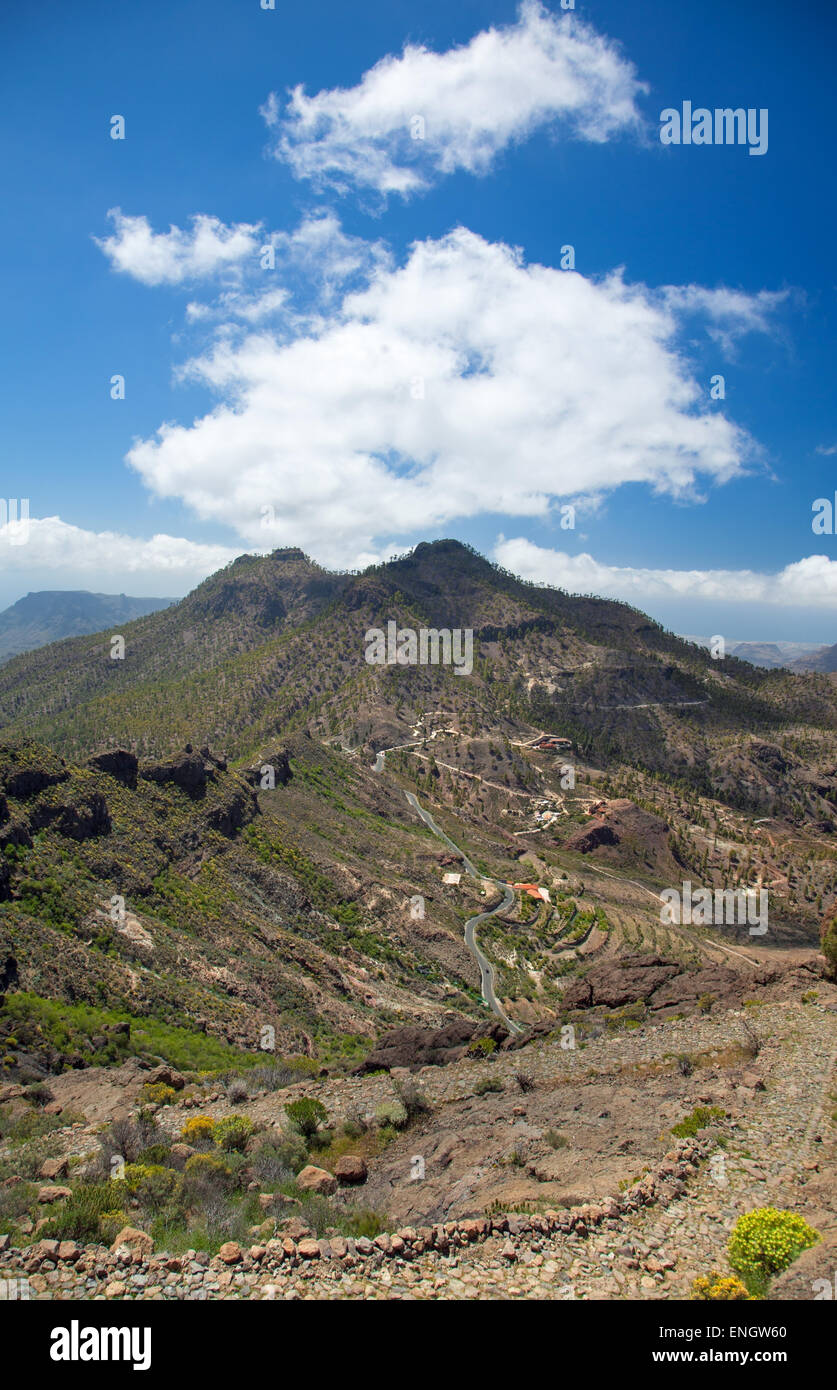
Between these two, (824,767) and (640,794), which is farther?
(824,767)

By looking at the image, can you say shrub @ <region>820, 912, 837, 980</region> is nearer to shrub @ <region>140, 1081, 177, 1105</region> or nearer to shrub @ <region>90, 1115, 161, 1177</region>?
shrub @ <region>140, 1081, 177, 1105</region>

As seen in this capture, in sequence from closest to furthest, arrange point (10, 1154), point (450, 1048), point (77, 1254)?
point (77, 1254) → point (10, 1154) → point (450, 1048)

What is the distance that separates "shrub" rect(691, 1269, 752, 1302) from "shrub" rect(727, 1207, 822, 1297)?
3.29 feet

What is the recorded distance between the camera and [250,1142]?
53.3 ft

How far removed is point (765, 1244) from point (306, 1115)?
12147 millimetres

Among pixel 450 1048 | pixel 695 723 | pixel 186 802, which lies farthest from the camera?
pixel 695 723

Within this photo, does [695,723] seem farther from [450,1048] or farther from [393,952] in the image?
[450,1048]

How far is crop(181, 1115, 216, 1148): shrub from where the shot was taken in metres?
16.0

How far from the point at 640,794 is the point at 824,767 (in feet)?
162

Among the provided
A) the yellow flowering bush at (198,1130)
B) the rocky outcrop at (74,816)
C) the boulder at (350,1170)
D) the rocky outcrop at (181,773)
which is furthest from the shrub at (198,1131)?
the rocky outcrop at (181,773)

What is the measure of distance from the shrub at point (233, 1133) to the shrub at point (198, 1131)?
19cm

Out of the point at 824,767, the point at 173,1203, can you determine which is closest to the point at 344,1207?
the point at 173,1203

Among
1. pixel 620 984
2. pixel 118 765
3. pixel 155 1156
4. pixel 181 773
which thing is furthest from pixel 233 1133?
pixel 181 773
